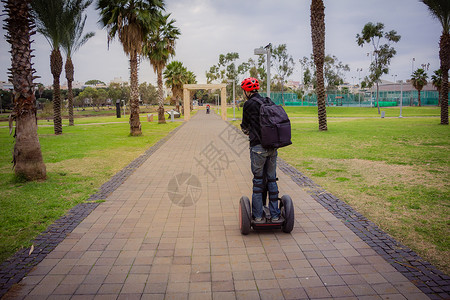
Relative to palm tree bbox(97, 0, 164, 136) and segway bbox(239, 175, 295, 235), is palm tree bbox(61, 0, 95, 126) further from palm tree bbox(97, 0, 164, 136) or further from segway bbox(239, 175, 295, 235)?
segway bbox(239, 175, 295, 235)

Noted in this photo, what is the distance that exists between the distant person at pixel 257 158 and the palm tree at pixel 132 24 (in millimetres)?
14117

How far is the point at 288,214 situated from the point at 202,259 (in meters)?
1.30

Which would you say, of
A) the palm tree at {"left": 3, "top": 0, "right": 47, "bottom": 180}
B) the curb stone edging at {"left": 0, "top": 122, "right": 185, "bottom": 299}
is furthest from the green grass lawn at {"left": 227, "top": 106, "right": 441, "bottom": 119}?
the curb stone edging at {"left": 0, "top": 122, "right": 185, "bottom": 299}

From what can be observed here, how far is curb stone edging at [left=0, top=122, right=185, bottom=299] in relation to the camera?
330 cm

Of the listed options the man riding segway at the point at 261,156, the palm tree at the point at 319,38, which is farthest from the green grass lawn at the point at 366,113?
the man riding segway at the point at 261,156

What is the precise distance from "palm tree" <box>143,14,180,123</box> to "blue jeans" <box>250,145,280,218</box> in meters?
24.5

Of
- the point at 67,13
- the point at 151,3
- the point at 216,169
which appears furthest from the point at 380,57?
the point at 216,169

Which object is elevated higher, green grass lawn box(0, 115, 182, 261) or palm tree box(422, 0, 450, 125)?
palm tree box(422, 0, 450, 125)

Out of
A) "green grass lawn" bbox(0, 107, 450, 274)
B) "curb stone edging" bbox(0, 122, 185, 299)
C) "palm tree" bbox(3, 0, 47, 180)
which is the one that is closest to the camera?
"curb stone edging" bbox(0, 122, 185, 299)

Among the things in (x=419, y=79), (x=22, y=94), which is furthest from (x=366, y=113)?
(x=22, y=94)

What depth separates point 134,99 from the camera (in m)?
17.4

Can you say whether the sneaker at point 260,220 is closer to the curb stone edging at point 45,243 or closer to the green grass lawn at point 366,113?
the curb stone edging at point 45,243

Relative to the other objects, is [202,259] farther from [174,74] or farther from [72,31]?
[174,74]

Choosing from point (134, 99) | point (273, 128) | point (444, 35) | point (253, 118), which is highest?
point (444, 35)
